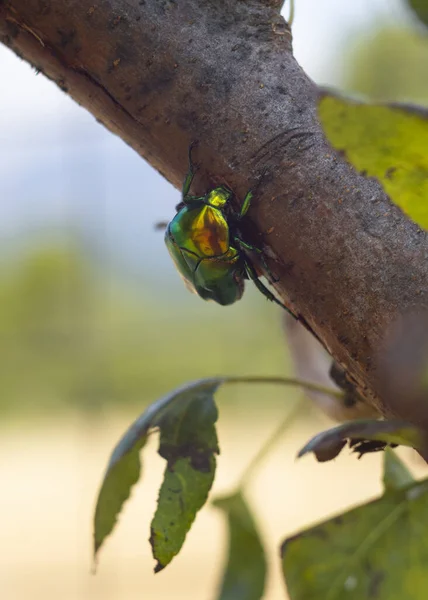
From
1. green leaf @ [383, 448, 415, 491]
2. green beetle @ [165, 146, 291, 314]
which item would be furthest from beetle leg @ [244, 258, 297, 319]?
green leaf @ [383, 448, 415, 491]

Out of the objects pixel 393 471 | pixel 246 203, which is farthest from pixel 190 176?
pixel 393 471

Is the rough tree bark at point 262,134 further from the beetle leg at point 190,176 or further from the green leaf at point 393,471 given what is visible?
the green leaf at point 393,471

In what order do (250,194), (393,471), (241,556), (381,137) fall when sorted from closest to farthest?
(381,137), (250,194), (393,471), (241,556)

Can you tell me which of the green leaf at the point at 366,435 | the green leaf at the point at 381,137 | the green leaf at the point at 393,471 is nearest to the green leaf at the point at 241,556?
the green leaf at the point at 393,471

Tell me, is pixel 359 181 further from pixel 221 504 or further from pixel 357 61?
pixel 357 61

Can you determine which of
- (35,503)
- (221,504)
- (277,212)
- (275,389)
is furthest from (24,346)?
(277,212)

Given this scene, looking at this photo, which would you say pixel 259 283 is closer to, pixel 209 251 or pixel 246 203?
pixel 209 251
